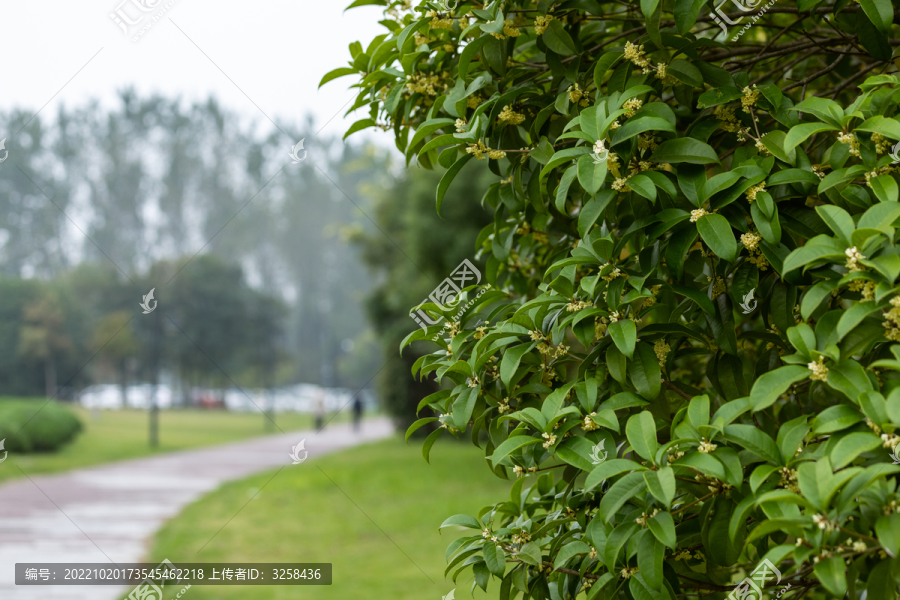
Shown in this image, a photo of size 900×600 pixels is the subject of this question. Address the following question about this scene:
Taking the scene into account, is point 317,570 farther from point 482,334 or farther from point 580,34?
point 580,34

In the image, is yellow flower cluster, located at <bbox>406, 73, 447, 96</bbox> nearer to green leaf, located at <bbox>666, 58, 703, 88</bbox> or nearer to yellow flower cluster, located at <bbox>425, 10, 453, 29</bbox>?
yellow flower cluster, located at <bbox>425, 10, 453, 29</bbox>

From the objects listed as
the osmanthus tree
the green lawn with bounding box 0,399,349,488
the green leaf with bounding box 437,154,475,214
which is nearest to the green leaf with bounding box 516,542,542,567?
the osmanthus tree

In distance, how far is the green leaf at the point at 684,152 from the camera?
1.09 m

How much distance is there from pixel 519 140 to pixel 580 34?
289mm

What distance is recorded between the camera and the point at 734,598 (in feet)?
3.68

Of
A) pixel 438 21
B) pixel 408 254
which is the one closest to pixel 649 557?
pixel 438 21

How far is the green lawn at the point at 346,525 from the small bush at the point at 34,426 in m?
2.64

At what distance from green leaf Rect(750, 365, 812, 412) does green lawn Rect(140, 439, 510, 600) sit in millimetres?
2346

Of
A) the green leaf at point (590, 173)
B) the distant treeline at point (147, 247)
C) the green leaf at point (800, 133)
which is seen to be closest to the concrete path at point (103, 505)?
the distant treeline at point (147, 247)

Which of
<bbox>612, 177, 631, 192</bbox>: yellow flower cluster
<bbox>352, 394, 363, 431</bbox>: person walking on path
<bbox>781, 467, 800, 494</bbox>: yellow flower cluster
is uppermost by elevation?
<bbox>352, 394, 363, 431</bbox>: person walking on path

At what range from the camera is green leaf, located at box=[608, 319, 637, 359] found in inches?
40.8

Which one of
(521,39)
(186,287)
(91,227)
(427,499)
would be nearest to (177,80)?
(91,227)

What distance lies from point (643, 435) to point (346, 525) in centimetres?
549

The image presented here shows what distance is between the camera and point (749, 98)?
1.20m
